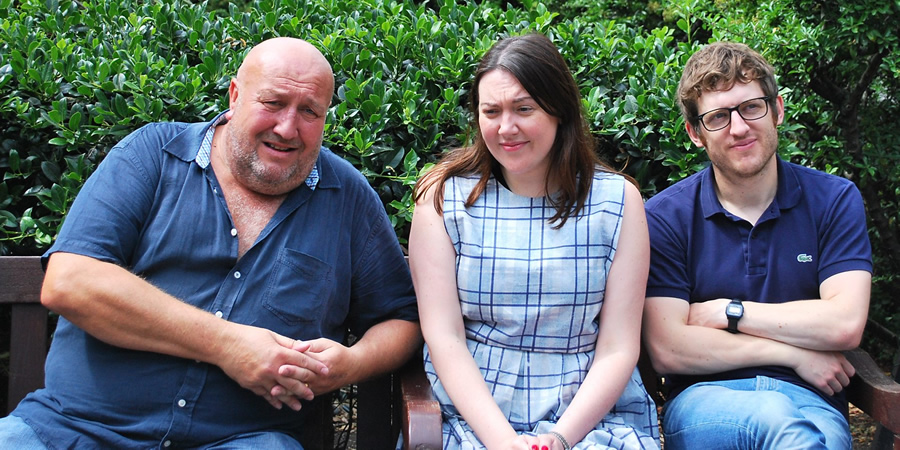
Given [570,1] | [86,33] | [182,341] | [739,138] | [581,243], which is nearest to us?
[182,341]

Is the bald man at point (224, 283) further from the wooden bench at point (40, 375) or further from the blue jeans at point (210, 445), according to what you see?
the wooden bench at point (40, 375)

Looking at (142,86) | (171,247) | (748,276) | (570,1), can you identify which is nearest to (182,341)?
(171,247)

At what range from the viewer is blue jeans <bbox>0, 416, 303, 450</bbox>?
2.49 meters

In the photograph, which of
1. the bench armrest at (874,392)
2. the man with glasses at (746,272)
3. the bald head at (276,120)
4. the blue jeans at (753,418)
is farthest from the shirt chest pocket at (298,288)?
the bench armrest at (874,392)

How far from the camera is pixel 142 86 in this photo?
321cm

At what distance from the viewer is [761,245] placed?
2980mm

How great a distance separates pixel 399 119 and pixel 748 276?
1462mm

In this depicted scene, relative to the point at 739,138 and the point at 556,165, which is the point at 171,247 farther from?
the point at 739,138

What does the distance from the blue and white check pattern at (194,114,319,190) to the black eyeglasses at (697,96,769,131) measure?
143 centimetres

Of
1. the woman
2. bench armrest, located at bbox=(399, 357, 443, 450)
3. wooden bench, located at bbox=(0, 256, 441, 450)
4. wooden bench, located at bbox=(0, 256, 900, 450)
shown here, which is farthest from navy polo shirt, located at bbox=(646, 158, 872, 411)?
wooden bench, located at bbox=(0, 256, 441, 450)

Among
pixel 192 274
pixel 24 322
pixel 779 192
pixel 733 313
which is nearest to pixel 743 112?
pixel 779 192

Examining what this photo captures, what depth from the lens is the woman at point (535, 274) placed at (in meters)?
2.67

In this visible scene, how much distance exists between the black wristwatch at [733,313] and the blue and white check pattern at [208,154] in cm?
151

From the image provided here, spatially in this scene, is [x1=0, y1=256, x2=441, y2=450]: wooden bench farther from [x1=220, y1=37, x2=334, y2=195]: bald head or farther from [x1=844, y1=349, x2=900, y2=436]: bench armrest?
[x1=844, y1=349, x2=900, y2=436]: bench armrest
